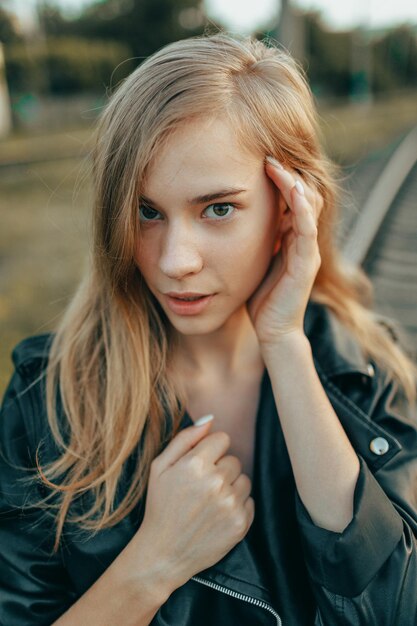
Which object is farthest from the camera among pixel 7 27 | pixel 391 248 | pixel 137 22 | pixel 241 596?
pixel 137 22

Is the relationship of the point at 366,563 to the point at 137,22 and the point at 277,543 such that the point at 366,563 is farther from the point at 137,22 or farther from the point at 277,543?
the point at 137,22

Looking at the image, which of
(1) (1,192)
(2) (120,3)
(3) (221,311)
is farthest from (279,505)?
(2) (120,3)

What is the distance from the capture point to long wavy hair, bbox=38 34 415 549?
1.66m

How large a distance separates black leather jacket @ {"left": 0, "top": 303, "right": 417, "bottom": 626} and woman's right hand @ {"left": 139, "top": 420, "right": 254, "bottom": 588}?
70 millimetres

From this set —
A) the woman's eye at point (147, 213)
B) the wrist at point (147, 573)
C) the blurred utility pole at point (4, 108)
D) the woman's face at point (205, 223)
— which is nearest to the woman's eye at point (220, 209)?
the woman's face at point (205, 223)

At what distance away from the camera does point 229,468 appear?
5.99 feet

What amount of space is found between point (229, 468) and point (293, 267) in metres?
0.61

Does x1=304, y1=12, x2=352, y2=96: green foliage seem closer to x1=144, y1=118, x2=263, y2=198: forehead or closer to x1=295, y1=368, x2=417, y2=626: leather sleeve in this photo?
x1=144, y1=118, x2=263, y2=198: forehead

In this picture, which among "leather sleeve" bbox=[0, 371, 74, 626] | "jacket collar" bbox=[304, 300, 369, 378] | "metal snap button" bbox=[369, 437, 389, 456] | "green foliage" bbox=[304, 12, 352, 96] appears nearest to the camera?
"leather sleeve" bbox=[0, 371, 74, 626]

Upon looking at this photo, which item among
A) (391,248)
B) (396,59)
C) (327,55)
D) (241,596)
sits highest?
(241,596)

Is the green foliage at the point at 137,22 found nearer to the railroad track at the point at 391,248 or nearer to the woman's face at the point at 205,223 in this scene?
the railroad track at the point at 391,248

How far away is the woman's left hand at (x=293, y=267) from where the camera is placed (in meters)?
1.79

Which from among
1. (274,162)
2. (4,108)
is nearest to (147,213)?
(274,162)

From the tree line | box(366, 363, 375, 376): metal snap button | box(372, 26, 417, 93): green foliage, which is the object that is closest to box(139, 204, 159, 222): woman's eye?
box(366, 363, 375, 376): metal snap button
